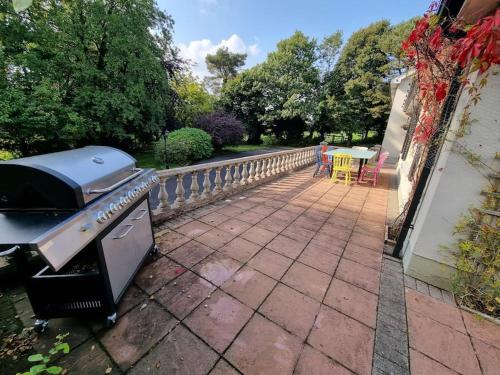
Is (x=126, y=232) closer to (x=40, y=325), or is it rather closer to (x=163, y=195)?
(x=40, y=325)

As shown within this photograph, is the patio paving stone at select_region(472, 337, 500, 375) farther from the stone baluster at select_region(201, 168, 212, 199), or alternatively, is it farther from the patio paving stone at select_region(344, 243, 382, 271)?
the stone baluster at select_region(201, 168, 212, 199)

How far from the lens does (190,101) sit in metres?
16.5

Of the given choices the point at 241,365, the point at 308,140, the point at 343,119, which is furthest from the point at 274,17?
the point at 241,365

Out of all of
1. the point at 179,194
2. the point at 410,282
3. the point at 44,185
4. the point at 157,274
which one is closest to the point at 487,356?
the point at 410,282

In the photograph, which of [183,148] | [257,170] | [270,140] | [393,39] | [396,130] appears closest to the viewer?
[257,170]

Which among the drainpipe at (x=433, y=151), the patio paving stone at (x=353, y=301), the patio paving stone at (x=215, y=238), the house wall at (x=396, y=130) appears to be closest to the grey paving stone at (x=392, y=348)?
the patio paving stone at (x=353, y=301)

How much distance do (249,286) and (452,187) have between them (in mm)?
2395

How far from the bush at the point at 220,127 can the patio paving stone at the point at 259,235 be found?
40.2 feet

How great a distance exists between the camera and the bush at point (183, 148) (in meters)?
11.4

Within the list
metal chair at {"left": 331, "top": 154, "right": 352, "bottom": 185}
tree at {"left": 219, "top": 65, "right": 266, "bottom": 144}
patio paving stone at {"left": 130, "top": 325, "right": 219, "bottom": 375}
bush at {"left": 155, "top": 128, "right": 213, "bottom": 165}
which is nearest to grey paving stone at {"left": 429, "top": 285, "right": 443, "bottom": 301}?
patio paving stone at {"left": 130, "top": 325, "right": 219, "bottom": 375}

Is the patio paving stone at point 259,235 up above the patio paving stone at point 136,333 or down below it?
below

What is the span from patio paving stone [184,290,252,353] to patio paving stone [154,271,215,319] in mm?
77

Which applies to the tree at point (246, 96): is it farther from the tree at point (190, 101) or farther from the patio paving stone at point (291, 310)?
the patio paving stone at point (291, 310)

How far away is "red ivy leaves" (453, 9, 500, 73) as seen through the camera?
136 centimetres
